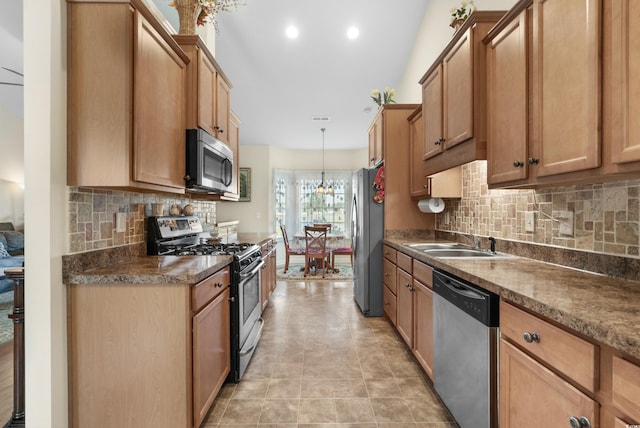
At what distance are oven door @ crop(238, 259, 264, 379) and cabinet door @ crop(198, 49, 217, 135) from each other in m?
1.16

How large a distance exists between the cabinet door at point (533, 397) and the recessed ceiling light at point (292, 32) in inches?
160

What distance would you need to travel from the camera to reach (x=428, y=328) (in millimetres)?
2018

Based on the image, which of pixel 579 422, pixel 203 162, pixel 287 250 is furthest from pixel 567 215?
pixel 287 250

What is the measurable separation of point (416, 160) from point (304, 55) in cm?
240

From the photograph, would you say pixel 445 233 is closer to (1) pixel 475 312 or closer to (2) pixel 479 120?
(2) pixel 479 120

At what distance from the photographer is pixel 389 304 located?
10.3 feet

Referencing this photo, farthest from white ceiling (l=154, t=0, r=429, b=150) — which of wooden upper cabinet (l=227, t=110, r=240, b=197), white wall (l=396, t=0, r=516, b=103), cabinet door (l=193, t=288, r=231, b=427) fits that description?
cabinet door (l=193, t=288, r=231, b=427)

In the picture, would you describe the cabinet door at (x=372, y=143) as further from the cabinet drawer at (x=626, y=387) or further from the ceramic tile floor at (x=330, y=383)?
the cabinet drawer at (x=626, y=387)

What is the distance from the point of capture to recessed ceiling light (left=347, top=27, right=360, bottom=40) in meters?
3.82

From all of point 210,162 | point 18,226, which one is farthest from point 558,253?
point 18,226

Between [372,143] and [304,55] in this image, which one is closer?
[372,143]

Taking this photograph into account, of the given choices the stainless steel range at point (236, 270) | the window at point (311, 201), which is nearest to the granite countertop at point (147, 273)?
the stainless steel range at point (236, 270)

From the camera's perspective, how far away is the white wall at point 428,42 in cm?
302

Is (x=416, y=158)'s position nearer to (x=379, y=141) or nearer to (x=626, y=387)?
(x=379, y=141)
